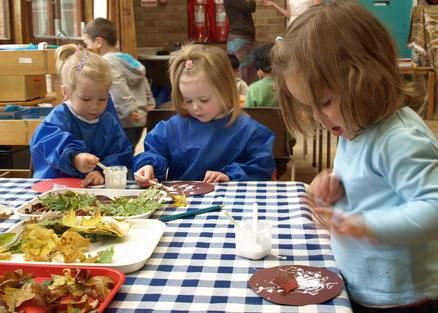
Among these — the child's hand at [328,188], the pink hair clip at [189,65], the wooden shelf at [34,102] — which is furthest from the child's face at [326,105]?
the wooden shelf at [34,102]

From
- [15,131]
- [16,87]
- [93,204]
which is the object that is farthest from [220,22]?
[93,204]

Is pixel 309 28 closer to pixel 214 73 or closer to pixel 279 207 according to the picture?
pixel 279 207

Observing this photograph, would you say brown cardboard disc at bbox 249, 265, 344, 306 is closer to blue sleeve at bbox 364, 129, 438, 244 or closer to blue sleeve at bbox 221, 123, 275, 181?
blue sleeve at bbox 364, 129, 438, 244

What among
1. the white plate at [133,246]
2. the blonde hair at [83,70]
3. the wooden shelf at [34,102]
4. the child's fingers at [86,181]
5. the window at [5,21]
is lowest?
the white plate at [133,246]

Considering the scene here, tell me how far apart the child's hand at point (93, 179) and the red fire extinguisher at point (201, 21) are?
5.82 meters

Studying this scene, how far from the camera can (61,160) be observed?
197cm

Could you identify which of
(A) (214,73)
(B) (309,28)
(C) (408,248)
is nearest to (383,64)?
(B) (309,28)

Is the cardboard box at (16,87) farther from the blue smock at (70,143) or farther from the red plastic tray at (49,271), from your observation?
the red plastic tray at (49,271)

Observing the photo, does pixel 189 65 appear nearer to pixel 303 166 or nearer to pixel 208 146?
pixel 208 146

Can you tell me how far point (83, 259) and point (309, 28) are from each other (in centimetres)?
63

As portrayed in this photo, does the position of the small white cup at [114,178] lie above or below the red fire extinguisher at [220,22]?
below

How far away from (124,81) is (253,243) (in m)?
2.66

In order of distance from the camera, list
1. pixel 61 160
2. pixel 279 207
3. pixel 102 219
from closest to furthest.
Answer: pixel 102 219
pixel 279 207
pixel 61 160

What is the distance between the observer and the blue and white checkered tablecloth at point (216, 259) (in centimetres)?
98
